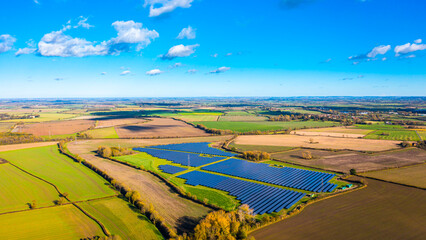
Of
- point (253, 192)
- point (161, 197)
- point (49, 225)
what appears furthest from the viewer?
point (253, 192)

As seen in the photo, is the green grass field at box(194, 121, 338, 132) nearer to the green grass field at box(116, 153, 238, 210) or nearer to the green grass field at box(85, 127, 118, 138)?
the green grass field at box(85, 127, 118, 138)

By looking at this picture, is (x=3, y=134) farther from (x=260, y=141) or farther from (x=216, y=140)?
(x=260, y=141)

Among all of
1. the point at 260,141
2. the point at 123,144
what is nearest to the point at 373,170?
the point at 260,141

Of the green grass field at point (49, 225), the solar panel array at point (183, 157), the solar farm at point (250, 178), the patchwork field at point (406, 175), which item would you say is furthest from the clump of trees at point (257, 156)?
the green grass field at point (49, 225)

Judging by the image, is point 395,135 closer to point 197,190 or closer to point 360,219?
point 360,219

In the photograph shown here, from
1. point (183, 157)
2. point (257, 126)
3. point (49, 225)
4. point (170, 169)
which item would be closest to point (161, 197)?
point (49, 225)

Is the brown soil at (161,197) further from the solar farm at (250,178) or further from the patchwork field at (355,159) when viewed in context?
the patchwork field at (355,159)
